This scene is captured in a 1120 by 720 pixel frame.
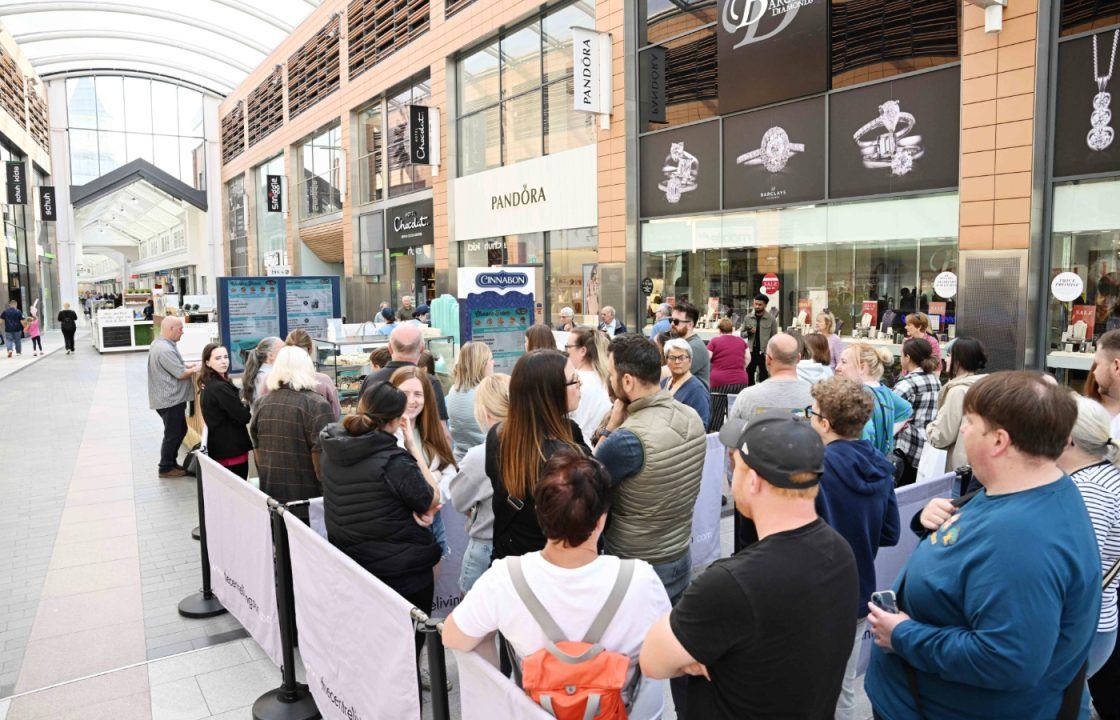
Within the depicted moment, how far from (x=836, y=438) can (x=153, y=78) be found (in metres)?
53.6

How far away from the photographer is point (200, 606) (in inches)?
205

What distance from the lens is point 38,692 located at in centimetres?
422

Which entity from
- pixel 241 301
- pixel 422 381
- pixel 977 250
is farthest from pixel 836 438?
pixel 241 301

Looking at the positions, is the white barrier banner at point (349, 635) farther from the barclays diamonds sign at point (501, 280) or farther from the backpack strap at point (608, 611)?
the barclays diamonds sign at point (501, 280)

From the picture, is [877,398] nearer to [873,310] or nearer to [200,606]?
[200,606]

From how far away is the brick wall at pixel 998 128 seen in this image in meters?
9.27

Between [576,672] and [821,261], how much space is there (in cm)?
1130

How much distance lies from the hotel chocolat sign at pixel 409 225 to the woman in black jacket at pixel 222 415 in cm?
1767

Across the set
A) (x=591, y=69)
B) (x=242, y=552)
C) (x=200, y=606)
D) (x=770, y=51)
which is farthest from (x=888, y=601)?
(x=591, y=69)

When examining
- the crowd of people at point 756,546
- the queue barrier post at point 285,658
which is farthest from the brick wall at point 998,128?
the queue barrier post at point 285,658

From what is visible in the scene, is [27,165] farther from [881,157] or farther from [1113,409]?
[1113,409]

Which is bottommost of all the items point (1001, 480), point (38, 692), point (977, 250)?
point (38, 692)

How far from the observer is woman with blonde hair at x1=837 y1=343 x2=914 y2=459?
191 inches

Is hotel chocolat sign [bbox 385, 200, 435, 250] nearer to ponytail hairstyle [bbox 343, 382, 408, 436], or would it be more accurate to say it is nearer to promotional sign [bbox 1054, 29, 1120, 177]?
promotional sign [bbox 1054, 29, 1120, 177]
